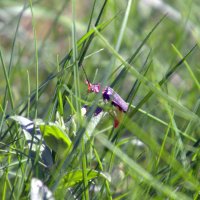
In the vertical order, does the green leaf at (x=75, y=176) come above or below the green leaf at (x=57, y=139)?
below

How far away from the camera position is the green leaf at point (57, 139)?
1.08m

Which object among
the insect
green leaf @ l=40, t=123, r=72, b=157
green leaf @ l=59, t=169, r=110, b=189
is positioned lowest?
green leaf @ l=59, t=169, r=110, b=189

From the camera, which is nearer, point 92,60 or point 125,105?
A: point 125,105

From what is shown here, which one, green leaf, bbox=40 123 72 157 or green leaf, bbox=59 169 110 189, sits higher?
green leaf, bbox=40 123 72 157

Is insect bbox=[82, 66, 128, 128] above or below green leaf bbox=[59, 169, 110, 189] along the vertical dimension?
above

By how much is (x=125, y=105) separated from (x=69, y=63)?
→ 154mm

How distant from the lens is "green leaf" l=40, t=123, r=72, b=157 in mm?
1084

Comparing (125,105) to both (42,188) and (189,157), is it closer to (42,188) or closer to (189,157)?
(189,157)

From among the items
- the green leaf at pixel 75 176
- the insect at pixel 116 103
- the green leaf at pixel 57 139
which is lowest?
the green leaf at pixel 75 176

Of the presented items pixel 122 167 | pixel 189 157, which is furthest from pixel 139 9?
pixel 189 157

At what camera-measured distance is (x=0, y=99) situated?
7.14 feet

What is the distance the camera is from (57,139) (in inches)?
Result: 43.3

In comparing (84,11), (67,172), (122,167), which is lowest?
(84,11)

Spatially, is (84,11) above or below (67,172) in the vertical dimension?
below
